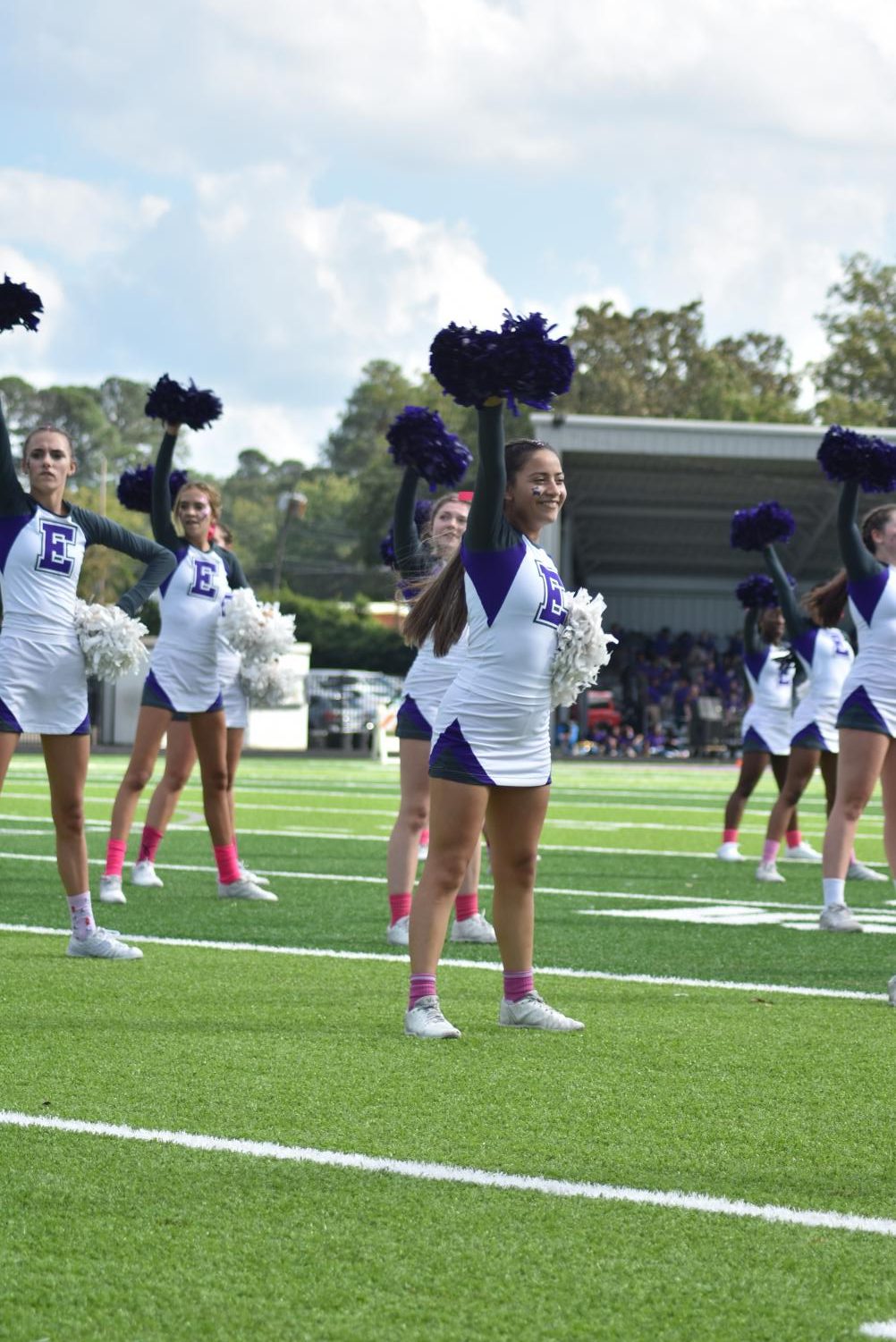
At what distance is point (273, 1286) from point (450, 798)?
2.32m

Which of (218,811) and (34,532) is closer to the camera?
(34,532)

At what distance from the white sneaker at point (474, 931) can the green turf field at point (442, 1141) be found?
21 cm

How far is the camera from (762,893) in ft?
32.9

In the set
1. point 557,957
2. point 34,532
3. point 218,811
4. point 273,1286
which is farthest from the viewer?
point 218,811

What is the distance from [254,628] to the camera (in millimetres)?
9109

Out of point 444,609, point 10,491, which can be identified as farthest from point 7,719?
point 444,609

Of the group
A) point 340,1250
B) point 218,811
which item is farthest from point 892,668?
point 340,1250

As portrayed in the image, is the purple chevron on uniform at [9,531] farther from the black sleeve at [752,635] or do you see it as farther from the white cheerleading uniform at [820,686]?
the black sleeve at [752,635]

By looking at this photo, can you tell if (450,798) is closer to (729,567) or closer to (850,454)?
(850,454)

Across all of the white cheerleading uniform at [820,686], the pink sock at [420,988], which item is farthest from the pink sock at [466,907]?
the white cheerleading uniform at [820,686]

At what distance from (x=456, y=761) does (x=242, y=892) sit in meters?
4.07

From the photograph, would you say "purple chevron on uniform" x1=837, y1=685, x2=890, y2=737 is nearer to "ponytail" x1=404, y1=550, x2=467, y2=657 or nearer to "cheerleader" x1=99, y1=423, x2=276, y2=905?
"ponytail" x1=404, y1=550, x2=467, y2=657

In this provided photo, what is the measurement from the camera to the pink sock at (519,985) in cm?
538

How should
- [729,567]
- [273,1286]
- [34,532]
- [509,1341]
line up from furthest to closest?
[729,567]
[34,532]
[273,1286]
[509,1341]
